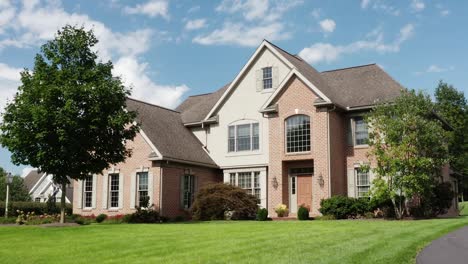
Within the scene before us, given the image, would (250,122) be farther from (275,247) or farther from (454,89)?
(454,89)

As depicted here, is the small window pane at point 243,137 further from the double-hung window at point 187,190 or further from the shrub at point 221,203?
the shrub at point 221,203

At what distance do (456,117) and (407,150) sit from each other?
4075 centimetres

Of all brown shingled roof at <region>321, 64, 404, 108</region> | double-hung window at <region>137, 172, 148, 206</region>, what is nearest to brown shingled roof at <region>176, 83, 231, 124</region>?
double-hung window at <region>137, 172, 148, 206</region>

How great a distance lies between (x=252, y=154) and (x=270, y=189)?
2979 millimetres

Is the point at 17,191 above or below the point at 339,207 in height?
above

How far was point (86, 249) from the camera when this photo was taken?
13.1 metres

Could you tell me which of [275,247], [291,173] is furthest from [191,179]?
[275,247]

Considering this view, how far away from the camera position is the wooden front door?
2978cm

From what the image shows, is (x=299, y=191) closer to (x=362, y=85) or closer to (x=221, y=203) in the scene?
(x=221, y=203)

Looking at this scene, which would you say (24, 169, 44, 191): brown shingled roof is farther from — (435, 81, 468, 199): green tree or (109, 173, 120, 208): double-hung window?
(435, 81, 468, 199): green tree

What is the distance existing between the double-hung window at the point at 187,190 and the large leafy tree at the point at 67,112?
747 centimetres

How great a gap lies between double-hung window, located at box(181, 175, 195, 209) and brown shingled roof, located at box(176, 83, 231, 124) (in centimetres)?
491

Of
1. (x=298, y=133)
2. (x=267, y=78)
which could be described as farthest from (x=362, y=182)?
(x=267, y=78)

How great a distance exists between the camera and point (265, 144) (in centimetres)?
3147
